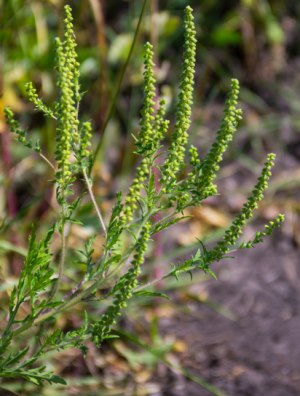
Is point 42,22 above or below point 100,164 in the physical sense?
above

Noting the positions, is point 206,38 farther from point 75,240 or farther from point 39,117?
point 75,240

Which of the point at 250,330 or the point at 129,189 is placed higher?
the point at 250,330

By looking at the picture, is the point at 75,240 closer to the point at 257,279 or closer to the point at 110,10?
the point at 257,279

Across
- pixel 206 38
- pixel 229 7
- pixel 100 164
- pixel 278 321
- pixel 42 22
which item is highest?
pixel 229 7

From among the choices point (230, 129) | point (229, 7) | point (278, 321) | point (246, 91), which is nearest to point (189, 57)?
point (230, 129)

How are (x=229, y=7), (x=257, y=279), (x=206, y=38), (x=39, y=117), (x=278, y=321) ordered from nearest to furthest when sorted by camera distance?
(x=278, y=321), (x=257, y=279), (x=39, y=117), (x=206, y=38), (x=229, y=7)

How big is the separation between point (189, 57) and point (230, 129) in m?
0.13

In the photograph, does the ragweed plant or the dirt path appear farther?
the dirt path

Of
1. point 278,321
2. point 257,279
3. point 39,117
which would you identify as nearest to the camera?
point 278,321

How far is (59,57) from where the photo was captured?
1196 mm

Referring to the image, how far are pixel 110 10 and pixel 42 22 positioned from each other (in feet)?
2.23

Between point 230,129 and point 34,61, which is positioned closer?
point 230,129

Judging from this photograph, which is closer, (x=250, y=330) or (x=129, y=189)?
(x=129, y=189)

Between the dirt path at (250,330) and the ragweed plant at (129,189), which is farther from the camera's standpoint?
the dirt path at (250,330)
